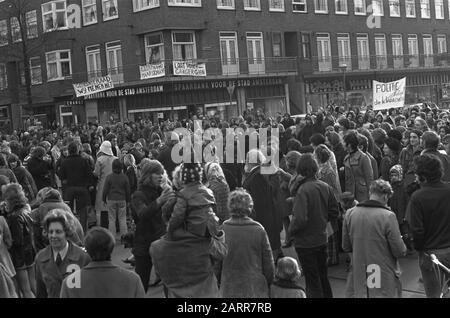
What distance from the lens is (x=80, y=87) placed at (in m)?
23.4

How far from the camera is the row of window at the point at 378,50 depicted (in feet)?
127

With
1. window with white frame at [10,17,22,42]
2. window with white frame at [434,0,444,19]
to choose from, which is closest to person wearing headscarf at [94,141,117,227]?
window with white frame at [10,17,22,42]

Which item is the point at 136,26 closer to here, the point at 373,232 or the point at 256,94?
the point at 256,94

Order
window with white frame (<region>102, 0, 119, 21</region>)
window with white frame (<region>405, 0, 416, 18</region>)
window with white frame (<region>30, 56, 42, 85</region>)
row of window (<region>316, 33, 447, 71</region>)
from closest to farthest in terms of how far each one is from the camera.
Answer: window with white frame (<region>102, 0, 119, 21</region>) → window with white frame (<region>30, 56, 42, 85</region>) → row of window (<region>316, 33, 447, 71</region>) → window with white frame (<region>405, 0, 416, 18</region>)

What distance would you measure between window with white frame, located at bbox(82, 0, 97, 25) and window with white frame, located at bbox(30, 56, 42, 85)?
13.7 feet

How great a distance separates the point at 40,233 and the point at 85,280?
9.21 feet

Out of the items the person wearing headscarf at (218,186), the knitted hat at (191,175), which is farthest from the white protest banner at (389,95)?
the knitted hat at (191,175)

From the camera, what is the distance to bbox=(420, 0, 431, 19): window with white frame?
47.1m

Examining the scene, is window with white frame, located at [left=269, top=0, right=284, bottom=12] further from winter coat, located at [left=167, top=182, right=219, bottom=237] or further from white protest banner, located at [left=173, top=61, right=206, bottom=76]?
winter coat, located at [left=167, top=182, right=219, bottom=237]

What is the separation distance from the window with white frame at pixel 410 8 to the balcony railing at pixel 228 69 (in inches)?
538

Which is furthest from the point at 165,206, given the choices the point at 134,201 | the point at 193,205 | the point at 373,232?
the point at 373,232

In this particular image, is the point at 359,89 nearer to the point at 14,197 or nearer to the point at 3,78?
the point at 3,78

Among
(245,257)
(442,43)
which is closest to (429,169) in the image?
(245,257)

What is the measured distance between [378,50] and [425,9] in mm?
7747
